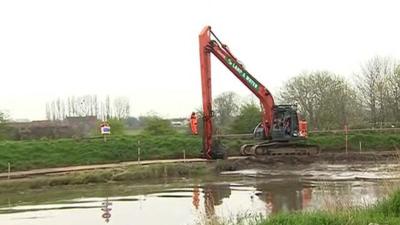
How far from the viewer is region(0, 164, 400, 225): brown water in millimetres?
17047

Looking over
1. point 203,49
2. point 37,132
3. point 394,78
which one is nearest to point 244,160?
point 203,49

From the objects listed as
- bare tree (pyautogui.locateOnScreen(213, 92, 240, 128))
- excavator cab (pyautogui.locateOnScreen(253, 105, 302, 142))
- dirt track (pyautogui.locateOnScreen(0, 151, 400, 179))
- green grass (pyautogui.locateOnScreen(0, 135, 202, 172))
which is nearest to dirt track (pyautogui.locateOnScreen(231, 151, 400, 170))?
dirt track (pyautogui.locateOnScreen(0, 151, 400, 179))

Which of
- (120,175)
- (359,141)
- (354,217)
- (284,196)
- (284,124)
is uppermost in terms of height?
(284,124)

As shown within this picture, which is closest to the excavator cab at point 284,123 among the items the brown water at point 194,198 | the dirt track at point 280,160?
the dirt track at point 280,160

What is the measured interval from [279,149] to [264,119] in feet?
6.61

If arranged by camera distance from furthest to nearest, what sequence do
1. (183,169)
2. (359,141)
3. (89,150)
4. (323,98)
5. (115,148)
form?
(323,98), (359,141), (115,148), (89,150), (183,169)

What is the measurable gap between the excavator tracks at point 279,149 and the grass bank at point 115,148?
4.01 m

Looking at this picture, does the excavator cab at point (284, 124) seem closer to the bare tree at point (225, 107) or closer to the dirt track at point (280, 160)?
the dirt track at point (280, 160)

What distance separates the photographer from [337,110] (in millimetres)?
59000

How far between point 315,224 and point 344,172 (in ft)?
62.9

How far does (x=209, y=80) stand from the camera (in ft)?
110

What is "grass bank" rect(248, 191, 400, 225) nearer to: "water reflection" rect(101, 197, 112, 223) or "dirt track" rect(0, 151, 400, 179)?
"water reflection" rect(101, 197, 112, 223)

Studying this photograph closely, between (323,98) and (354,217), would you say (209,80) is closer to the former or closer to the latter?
(354,217)

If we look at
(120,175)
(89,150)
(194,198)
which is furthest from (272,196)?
(89,150)
